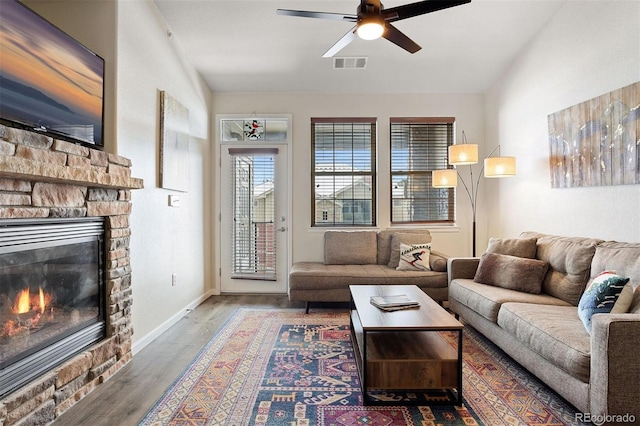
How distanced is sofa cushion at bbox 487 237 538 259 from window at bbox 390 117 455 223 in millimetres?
1508

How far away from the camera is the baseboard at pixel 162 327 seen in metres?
2.87

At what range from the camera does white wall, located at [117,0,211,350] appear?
2.78 m

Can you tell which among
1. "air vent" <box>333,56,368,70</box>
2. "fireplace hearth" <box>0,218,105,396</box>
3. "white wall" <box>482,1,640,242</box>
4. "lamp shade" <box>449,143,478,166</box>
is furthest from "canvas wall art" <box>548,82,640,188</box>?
"fireplace hearth" <box>0,218,105,396</box>

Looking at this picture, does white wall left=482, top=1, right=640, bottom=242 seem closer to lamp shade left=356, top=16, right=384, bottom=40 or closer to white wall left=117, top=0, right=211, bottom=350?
lamp shade left=356, top=16, right=384, bottom=40

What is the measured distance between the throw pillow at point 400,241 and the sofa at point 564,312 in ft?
2.55

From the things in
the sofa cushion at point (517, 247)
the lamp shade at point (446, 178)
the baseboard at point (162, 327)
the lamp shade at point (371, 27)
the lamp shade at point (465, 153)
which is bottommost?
the baseboard at point (162, 327)

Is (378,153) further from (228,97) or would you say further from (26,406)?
(26,406)

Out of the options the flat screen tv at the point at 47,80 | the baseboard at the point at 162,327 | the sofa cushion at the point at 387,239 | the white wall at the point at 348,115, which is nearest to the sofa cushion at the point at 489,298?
the sofa cushion at the point at 387,239

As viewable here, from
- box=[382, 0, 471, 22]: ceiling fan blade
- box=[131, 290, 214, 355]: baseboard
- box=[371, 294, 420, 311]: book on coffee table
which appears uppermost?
box=[382, 0, 471, 22]: ceiling fan blade

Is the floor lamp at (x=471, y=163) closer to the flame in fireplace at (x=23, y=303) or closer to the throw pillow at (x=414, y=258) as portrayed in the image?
the throw pillow at (x=414, y=258)

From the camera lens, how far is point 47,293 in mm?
2045

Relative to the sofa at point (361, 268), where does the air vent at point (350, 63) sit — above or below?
above

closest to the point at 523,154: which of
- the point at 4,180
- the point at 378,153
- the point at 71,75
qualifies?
the point at 378,153

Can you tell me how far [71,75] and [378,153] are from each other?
3.60 metres
